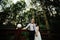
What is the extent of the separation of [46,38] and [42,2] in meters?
0.73

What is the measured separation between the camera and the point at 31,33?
2537mm

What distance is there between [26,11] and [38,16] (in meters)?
0.25

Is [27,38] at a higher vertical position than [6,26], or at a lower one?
lower

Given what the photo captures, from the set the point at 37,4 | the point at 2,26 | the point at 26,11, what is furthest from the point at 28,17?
the point at 2,26

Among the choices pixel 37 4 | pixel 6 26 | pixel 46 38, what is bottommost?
pixel 46 38

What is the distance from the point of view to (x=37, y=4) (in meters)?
2.86

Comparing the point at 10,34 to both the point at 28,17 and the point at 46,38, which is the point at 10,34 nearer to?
the point at 28,17

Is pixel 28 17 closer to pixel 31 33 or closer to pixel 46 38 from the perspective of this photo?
pixel 31 33

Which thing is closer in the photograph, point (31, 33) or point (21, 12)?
point (31, 33)

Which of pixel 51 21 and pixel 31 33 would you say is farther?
pixel 51 21

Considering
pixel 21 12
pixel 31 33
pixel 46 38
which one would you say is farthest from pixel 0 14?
pixel 46 38

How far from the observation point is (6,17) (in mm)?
2713

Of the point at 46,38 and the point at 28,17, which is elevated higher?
the point at 28,17

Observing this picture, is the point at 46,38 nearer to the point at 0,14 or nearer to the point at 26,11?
the point at 26,11
